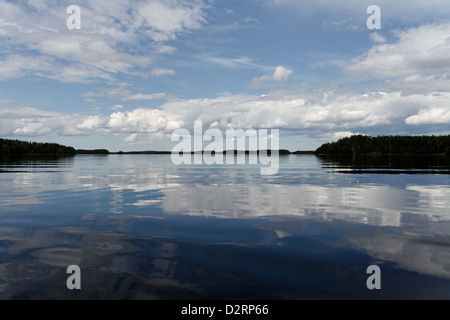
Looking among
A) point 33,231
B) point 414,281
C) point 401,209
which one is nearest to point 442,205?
point 401,209

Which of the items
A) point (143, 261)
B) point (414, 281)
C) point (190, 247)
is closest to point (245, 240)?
point (190, 247)

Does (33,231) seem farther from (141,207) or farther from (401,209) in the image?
(401,209)

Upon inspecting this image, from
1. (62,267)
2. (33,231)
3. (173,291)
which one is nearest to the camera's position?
(173,291)

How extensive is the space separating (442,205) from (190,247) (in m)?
20.0

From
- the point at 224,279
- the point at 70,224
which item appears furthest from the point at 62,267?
the point at 70,224

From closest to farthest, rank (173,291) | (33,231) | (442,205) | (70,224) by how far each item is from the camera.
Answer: (173,291) < (33,231) < (70,224) < (442,205)

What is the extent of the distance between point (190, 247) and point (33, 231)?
8.41 m

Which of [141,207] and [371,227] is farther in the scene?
[141,207]

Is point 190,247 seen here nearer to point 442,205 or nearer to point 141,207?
point 141,207

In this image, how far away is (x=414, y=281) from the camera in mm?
9414

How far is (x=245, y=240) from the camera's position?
1366cm

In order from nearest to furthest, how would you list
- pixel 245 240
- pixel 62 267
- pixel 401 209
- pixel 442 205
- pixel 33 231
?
pixel 62 267 < pixel 245 240 < pixel 33 231 < pixel 401 209 < pixel 442 205
